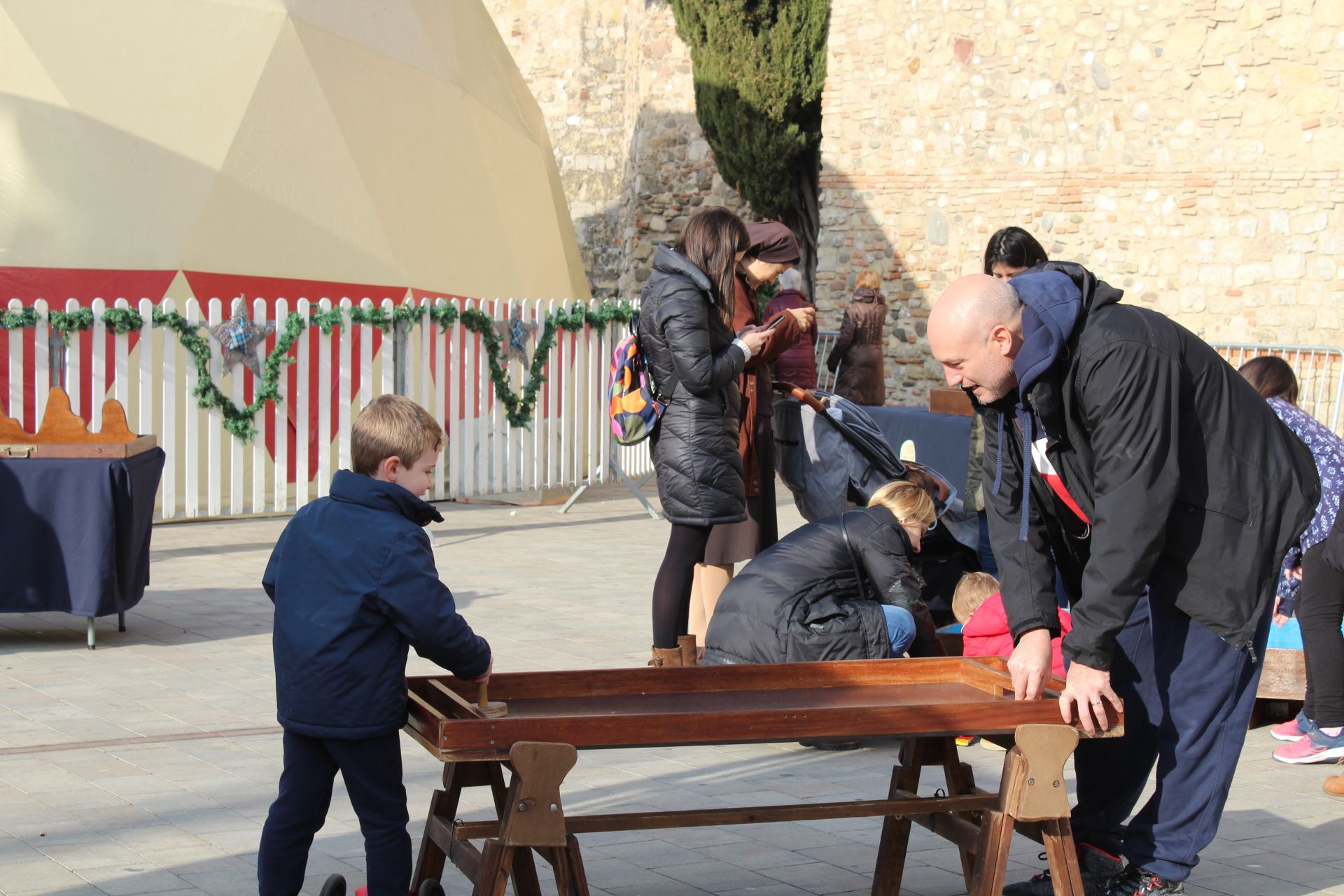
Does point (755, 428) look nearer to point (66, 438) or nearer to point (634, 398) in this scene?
point (634, 398)

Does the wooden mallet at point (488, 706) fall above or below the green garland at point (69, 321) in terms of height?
below

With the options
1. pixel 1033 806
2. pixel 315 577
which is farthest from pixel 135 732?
pixel 1033 806

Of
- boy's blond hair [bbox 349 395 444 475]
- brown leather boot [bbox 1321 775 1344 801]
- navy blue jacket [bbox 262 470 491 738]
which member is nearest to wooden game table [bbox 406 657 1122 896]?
navy blue jacket [bbox 262 470 491 738]

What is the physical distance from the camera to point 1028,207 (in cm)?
1795

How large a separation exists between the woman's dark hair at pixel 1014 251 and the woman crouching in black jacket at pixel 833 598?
1.12 m

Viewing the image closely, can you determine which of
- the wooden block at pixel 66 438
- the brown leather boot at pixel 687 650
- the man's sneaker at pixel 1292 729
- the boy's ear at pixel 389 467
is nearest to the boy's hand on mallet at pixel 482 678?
the boy's ear at pixel 389 467

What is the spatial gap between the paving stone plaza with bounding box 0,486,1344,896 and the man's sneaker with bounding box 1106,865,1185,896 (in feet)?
1.39

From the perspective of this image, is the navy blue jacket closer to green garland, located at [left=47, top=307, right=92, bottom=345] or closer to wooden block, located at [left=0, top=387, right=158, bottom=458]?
wooden block, located at [left=0, top=387, right=158, bottom=458]

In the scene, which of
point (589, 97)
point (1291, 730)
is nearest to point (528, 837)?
point (1291, 730)

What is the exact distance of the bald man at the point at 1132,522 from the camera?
3.42 meters

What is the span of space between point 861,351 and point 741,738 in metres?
8.77

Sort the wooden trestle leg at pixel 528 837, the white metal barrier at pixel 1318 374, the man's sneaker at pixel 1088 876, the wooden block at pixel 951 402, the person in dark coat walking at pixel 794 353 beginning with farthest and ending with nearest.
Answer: the white metal barrier at pixel 1318 374
the wooden block at pixel 951 402
the person in dark coat walking at pixel 794 353
the man's sneaker at pixel 1088 876
the wooden trestle leg at pixel 528 837

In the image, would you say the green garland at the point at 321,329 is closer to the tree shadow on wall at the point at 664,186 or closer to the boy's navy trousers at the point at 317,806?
the boy's navy trousers at the point at 317,806

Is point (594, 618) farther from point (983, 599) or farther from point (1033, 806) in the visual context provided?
point (1033, 806)
